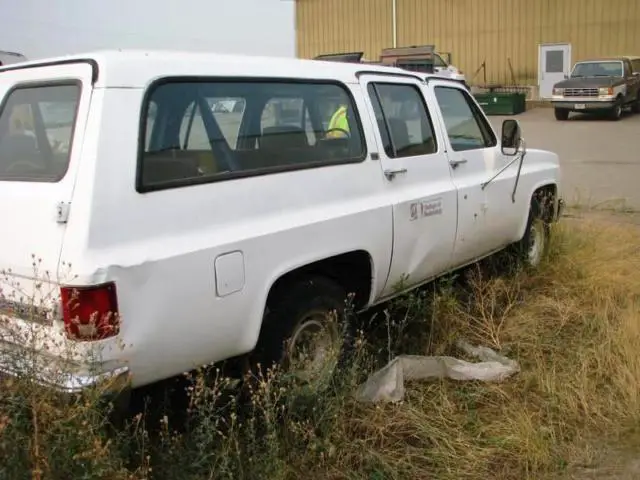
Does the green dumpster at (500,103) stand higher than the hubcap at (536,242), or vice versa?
the green dumpster at (500,103)

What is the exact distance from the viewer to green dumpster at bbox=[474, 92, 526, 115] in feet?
88.9

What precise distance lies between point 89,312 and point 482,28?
31545mm

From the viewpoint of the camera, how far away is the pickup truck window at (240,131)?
9.68 feet

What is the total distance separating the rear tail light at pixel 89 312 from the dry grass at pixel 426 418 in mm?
271

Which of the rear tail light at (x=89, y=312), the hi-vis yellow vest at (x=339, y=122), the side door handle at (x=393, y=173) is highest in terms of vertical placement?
the hi-vis yellow vest at (x=339, y=122)

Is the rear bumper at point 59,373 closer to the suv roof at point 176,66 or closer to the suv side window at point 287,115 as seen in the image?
the suv roof at point 176,66

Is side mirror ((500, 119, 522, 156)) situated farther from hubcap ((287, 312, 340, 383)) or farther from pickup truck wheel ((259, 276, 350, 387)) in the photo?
hubcap ((287, 312, 340, 383))

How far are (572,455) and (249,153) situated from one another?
211cm

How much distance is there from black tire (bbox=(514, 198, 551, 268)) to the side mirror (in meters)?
0.64

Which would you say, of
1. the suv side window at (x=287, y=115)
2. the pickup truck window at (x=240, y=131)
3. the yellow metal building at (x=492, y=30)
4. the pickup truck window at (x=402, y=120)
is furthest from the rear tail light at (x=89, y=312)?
the yellow metal building at (x=492, y=30)

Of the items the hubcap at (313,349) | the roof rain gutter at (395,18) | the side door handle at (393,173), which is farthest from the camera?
the roof rain gutter at (395,18)

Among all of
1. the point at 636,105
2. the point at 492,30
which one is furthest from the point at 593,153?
the point at 492,30

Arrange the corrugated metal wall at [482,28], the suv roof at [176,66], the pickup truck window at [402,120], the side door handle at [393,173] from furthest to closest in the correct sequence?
1. the corrugated metal wall at [482,28]
2. the pickup truck window at [402,120]
3. the side door handle at [393,173]
4. the suv roof at [176,66]

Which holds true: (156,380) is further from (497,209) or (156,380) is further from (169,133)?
(497,209)
